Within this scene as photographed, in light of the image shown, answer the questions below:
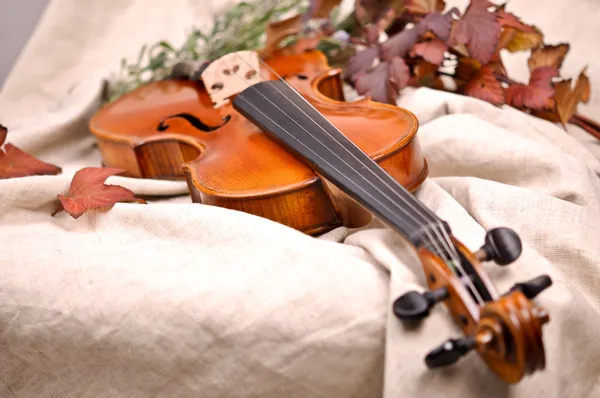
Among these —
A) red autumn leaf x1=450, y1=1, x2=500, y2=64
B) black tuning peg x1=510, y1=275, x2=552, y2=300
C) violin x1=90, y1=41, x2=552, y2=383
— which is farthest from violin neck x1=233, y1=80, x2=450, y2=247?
red autumn leaf x1=450, y1=1, x2=500, y2=64

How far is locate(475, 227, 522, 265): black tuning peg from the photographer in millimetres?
614

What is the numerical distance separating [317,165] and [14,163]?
544 millimetres

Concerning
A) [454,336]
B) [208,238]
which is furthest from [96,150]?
[454,336]

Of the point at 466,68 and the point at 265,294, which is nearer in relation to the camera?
the point at 265,294

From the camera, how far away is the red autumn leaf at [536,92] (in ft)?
3.65

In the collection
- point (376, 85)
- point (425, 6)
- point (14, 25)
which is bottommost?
point (14, 25)

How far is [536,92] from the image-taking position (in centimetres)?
112

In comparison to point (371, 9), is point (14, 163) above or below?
below

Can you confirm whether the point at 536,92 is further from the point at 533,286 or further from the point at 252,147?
the point at 533,286

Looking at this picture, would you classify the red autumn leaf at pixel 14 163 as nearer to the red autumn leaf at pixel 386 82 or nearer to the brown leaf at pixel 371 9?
the red autumn leaf at pixel 386 82

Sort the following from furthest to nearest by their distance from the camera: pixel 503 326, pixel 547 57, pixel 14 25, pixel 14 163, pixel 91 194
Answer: pixel 14 25
pixel 547 57
pixel 14 163
pixel 91 194
pixel 503 326

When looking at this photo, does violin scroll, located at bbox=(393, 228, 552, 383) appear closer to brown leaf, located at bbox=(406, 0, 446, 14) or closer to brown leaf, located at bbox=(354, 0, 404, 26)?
brown leaf, located at bbox=(406, 0, 446, 14)

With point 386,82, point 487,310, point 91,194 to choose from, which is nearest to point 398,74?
point 386,82

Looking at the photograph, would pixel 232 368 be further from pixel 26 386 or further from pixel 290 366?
pixel 26 386
